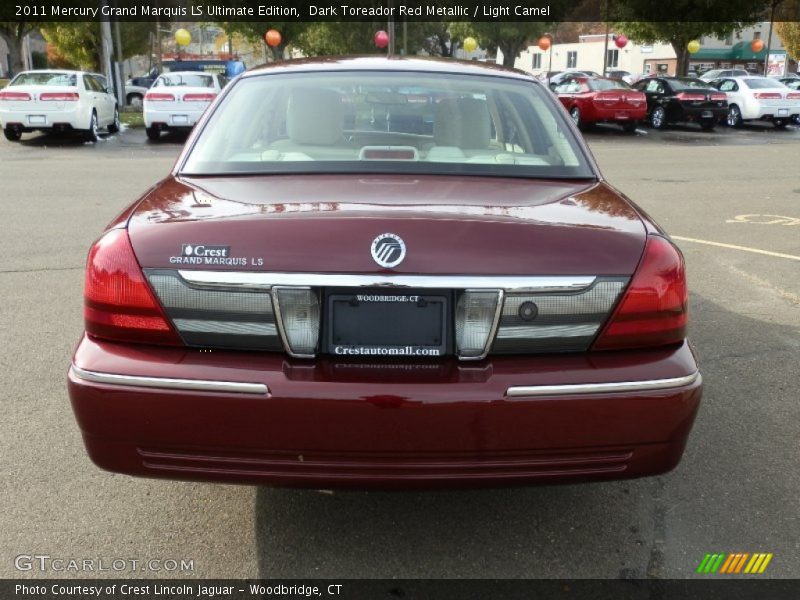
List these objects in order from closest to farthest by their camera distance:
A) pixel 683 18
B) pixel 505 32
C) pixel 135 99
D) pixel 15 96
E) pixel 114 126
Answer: pixel 15 96, pixel 114 126, pixel 683 18, pixel 135 99, pixel 505 32

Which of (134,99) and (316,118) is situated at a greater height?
(316,118)

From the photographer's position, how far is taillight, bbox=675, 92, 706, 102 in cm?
2327

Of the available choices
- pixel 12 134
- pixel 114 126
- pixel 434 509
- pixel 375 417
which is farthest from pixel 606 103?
pixel 375 417

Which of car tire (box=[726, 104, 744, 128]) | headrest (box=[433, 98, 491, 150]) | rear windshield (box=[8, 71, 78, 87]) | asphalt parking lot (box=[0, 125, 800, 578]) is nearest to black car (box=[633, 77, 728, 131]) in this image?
car tire (box=[726, 104, 744, 128])

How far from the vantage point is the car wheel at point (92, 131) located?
58.9 ft

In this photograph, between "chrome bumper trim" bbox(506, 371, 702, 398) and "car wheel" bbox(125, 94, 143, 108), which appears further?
"car wheel" bbox(125, 94, 143, 108)

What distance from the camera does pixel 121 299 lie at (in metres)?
2.40

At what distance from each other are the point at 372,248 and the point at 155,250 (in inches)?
24.9

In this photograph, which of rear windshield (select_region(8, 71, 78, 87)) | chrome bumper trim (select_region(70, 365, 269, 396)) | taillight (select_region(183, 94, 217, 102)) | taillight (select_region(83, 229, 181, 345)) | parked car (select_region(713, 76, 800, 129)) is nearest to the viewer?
chrome bumper trim (select_region(70, 365, 269, 396))

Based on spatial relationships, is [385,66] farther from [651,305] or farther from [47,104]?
[47,104]

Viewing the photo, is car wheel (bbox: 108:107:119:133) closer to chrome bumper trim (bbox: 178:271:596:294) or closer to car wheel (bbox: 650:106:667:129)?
car wheel (bbox: 650:106:667:129)

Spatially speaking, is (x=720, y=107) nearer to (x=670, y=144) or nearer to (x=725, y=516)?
(x=670, y=144)

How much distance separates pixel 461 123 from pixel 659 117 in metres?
A: 22.4

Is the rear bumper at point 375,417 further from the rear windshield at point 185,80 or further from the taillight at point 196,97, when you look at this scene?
the rear windshield at point 185,80
